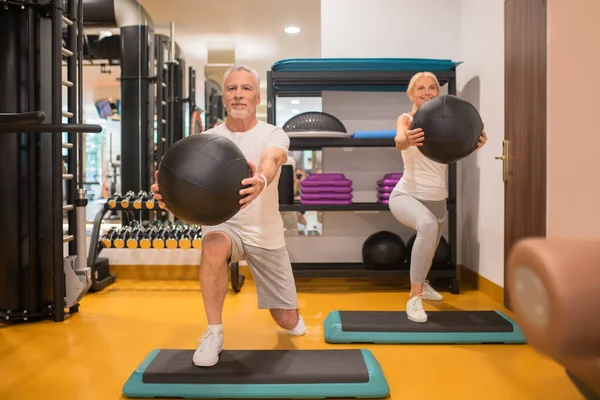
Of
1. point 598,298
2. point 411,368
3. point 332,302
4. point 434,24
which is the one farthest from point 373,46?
point 598,298

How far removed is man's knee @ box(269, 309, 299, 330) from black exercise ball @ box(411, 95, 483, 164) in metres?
1.21

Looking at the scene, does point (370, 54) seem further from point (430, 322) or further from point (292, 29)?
point (430, 322)

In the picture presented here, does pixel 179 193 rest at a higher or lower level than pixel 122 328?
higher

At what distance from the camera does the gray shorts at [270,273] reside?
8.83 ft

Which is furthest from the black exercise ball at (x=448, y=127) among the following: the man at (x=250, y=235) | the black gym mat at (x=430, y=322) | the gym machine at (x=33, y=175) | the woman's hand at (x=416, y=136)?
the gym machine at (x=33, y=175)

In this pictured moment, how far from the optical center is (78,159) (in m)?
3.79

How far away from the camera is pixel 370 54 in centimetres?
505

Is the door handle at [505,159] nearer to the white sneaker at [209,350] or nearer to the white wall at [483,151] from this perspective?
the white wall at [483,151]

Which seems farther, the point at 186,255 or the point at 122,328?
the point at 186,255

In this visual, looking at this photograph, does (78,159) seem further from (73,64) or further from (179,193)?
(179,193)

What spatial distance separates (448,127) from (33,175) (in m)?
2.60

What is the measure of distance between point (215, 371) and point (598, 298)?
5.64ft

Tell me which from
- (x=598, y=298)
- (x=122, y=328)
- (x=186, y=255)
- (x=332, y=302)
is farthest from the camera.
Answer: (x=186, y=255)

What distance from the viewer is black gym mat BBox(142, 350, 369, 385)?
225 cm
